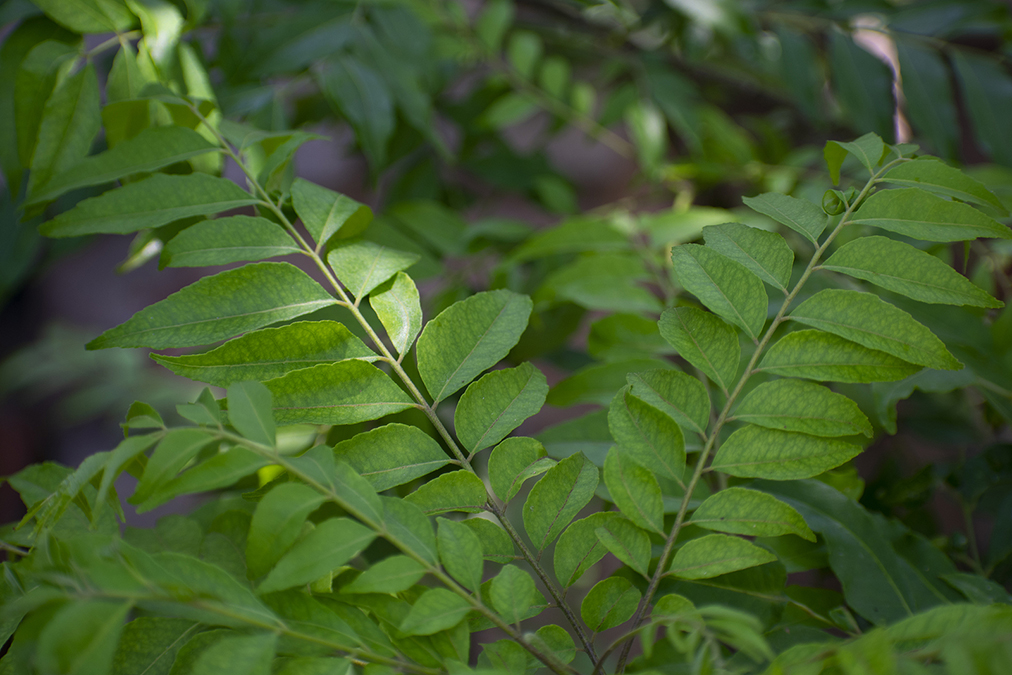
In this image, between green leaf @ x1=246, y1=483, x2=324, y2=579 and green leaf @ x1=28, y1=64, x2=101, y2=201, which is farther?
green leaf @ x1=28, y1=64, x2=101, y2=201

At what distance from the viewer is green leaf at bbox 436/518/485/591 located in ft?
0.73

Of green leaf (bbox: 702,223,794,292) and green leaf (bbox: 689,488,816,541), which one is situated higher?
green leaf (bbox: 702,223,794,292)

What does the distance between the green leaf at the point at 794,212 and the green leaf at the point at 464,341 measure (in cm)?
11

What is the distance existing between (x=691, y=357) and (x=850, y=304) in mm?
66

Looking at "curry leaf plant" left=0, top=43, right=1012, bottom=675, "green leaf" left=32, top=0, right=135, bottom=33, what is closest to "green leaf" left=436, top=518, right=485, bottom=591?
"curry leaf plant" left=0, top=43, right=1012, bottom=675

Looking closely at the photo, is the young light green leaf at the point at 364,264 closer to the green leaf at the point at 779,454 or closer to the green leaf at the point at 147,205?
the green leaf at the point at 147,205

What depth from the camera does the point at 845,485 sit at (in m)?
0.34

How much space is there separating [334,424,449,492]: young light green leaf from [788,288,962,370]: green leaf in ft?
0.54

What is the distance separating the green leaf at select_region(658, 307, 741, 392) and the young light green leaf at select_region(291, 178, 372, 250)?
16 centimetres

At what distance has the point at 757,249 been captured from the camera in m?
0.27

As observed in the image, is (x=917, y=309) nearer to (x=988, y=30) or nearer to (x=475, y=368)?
(x=475, y=368)

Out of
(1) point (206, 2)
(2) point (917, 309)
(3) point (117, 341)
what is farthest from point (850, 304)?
(1) point (206, 2)

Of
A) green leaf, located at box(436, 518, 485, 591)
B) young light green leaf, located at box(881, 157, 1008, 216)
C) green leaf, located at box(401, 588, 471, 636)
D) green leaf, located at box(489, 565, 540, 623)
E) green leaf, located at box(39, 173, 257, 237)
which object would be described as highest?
green leaf, located at box(39, 173, 257, 237)

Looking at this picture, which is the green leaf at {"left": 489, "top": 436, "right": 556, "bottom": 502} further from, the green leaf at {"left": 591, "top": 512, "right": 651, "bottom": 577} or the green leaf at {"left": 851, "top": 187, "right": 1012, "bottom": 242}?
the green leaf at {"left": 851, "top": 187, "right": 1012, "bottom": 242}
